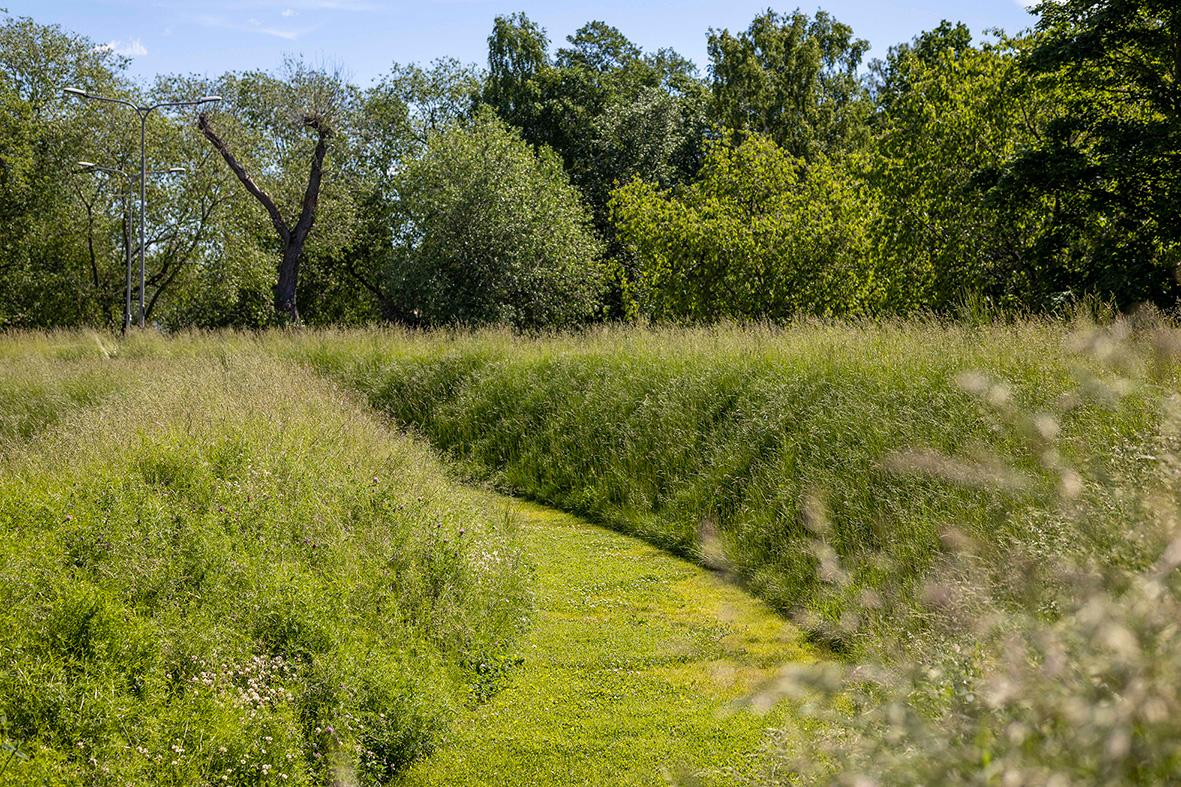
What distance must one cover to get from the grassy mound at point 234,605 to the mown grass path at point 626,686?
0.91 feet

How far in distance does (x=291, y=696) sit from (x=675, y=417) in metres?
6.14

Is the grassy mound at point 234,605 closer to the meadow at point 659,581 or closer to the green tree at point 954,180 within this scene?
the meadow at point 659,581

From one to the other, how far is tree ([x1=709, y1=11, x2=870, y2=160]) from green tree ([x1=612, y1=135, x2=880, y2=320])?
15.3m

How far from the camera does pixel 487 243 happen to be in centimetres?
2800

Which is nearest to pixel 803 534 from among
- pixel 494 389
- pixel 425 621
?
pixel 425 621

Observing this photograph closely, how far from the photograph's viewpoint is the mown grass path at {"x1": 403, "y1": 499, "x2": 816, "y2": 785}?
4.62 m

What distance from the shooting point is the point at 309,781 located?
13.8 feet

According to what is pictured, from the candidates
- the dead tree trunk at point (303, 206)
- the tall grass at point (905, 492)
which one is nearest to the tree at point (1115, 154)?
the tall grass at point (905, 492)

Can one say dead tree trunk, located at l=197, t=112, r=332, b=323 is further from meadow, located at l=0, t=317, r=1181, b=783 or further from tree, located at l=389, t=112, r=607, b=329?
meadow, located at l=0, t=317, r=1181, b=783

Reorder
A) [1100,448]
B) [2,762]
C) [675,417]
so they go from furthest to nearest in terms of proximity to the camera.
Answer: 1. [675,417]
2. [1100,448]
3. [2,762]

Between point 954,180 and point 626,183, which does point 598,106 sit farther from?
point 954,180

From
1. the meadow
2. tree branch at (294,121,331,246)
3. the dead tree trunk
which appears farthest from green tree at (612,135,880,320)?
the meadow

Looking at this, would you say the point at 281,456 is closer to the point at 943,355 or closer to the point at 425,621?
the point at 425,621

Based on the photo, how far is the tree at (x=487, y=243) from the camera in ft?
91.5
